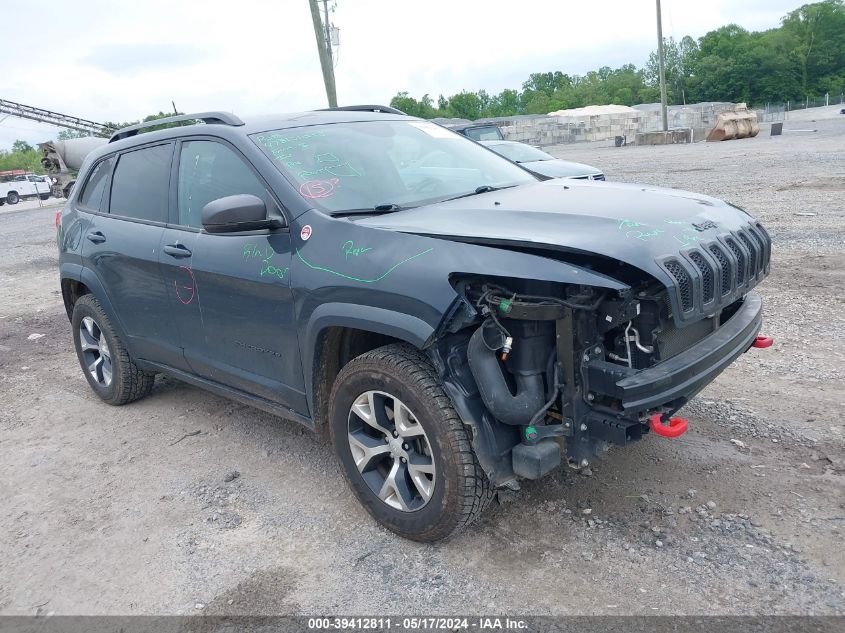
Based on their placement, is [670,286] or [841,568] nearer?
[670,286]

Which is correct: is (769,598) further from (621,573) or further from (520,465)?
(520,465)

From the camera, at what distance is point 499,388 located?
2.95 m

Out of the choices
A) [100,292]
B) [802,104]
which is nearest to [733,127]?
[100,292]

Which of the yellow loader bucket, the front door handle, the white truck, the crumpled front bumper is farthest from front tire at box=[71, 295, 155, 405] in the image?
the white truck

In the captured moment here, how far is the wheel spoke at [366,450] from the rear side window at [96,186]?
304cm

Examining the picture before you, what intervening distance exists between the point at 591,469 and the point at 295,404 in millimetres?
1635

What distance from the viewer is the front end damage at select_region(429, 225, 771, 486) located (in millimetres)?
2812

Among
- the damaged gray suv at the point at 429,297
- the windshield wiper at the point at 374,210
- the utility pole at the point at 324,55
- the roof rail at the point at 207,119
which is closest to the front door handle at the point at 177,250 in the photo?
the damaged gray suv at the point at 429,297

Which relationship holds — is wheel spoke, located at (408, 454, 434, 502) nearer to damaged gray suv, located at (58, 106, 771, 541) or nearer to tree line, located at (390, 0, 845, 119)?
damaged gray suv, located at (58, 106, 771, 541)

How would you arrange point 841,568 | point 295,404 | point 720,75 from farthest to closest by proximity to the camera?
point 720,75
point 295,404
point 841,568

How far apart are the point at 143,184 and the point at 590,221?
316 centimetres

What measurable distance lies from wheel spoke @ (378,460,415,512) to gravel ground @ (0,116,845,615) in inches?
8.2

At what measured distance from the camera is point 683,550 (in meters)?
3.11

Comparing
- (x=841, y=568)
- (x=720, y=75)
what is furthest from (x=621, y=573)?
(x=720, y=75)
